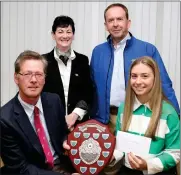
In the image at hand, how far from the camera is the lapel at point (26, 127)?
1.82 m

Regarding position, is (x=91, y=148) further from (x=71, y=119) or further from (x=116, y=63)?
(x=116, y=63)

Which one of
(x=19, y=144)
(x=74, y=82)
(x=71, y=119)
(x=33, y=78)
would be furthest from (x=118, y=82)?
(x=19, y=144)

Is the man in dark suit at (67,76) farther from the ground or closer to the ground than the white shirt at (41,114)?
farther from the ground

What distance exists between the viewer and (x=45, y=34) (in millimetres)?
3639

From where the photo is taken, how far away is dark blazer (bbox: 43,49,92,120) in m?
2.48

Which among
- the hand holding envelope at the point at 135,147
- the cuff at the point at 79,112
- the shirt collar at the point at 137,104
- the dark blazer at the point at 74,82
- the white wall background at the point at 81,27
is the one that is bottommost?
the hand holding envelope at the point at 135,147

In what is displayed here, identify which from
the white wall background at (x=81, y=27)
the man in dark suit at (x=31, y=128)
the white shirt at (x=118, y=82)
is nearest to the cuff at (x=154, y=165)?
the man in dark suit at (x=31, y=128)

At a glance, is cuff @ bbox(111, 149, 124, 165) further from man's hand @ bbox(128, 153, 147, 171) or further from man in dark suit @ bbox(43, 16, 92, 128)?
man in dark suit @ bbox(43, 16, 92, 128)

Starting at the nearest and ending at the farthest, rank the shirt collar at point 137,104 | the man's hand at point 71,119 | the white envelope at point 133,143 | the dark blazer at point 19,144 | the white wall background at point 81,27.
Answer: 1. the dark blazer at point 19,144
2. the white envelope at point 133,143
3. the shirt collar at point 137,104
4. the man's hand at point 71,119
5. the white wall background at point 81,27

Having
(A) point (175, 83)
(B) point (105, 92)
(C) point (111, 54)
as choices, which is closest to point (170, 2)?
(A) point (175, 83)

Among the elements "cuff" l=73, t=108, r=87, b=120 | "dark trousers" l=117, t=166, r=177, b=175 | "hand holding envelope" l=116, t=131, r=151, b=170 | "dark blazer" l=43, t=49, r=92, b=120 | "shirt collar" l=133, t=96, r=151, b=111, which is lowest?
"dark trousers" l=117, t=166, r=177, b=175

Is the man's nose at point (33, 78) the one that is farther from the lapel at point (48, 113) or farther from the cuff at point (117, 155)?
the cuff at point (117, 155)

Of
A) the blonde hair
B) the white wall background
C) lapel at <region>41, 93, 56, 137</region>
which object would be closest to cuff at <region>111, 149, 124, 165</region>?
the blonde hair

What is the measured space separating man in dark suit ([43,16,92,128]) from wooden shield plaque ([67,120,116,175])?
48cm
